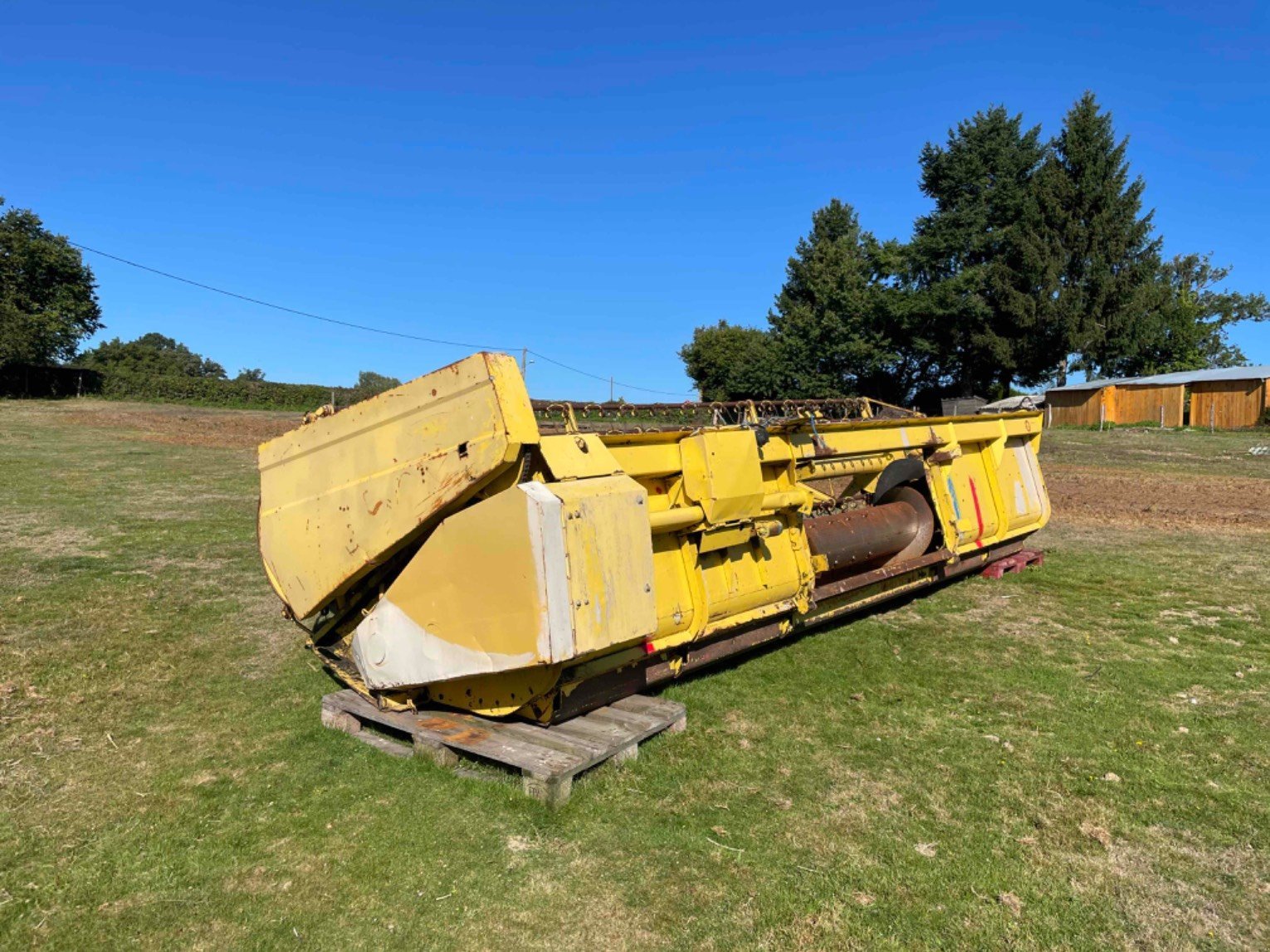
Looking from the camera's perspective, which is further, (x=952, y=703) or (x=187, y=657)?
(x=187, y=657)

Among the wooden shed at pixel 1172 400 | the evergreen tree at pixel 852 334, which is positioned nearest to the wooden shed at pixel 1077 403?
the wooden shed at pixel 1172 400

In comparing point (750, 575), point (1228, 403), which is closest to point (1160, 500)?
point (750, 575)

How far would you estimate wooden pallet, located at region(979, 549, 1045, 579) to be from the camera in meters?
7.13

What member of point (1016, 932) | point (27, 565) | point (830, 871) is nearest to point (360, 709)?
point (830, 871)

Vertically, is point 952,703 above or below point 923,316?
below

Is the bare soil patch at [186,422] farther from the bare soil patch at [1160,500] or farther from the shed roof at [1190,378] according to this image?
the shed roof at [1190,378]

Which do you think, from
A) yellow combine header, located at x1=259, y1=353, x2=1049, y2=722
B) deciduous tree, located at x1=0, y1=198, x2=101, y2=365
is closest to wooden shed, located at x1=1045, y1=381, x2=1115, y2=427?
yellow combine header, located at x1=259, y1=353, x2=1049, y2=722

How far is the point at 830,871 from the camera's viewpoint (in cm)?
281

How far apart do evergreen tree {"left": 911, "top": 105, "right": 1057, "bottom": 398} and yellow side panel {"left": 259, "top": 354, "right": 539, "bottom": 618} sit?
40.5m

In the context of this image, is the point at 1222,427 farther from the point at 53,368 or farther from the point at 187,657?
the point at 53,368

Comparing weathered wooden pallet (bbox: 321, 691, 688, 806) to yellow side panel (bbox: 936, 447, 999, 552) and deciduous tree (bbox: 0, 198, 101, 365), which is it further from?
deciduous tree (bbox: 0, 198, 101, 365)

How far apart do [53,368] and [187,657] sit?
4249 centimetres

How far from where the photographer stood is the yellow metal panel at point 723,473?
4.12 m

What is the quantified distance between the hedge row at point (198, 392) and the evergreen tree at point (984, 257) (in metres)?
30.1
